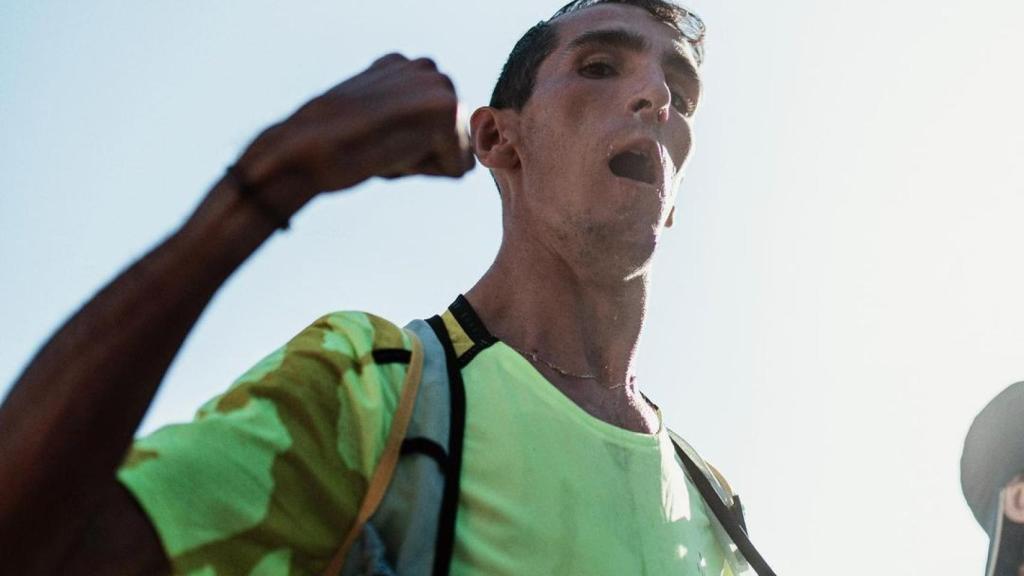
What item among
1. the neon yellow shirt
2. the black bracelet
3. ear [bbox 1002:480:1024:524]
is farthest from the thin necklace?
the black bracelet

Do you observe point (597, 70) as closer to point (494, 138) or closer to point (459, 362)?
point (494, 138)

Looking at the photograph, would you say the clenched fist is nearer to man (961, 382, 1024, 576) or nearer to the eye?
man (961, 382, 1024, 576)

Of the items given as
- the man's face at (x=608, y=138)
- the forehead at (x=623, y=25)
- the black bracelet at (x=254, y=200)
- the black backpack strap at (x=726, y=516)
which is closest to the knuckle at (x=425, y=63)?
the black bracelet at (x=254, y=200)

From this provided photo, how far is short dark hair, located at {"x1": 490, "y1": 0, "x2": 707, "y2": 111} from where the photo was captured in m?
4.81

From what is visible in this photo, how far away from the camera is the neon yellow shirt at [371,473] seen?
2.70 m

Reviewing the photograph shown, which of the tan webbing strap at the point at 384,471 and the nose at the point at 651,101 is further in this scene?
the nose at the point at 651,101

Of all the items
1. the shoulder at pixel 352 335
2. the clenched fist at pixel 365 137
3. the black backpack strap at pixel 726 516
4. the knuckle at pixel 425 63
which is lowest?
the black backpack strap at pixel 726 516

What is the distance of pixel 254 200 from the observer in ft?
7.89

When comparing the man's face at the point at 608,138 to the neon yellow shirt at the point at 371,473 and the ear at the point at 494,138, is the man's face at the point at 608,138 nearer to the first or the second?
the ear at the point at 494,138

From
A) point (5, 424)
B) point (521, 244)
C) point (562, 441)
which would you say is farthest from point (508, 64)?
point (5, 424)

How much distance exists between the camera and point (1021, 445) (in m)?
3.46

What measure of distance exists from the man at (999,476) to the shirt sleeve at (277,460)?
151cm

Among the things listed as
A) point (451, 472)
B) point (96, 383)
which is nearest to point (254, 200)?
point (96, 383)

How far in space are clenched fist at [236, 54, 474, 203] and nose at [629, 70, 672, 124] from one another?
1.84 m
